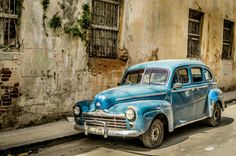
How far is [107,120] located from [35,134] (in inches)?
73.7

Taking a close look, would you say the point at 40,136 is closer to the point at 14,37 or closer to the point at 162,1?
the point at 14,37

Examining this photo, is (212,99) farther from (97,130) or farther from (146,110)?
(97,130)

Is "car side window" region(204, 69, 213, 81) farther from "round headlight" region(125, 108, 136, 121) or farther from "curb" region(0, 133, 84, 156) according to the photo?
"curb" region(0, 133, 84, 156)

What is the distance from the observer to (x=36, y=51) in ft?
30.4

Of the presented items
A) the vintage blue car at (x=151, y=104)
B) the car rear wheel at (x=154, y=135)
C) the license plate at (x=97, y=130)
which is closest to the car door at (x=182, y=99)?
the vintage blue car at (x=151, y=104)

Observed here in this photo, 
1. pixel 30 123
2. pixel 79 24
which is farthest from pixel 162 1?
pixel 30 123

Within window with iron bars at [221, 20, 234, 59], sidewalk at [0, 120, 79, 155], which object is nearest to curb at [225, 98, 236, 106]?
window with iron bars at [221, 20, 234, 59]

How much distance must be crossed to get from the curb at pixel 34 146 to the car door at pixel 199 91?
116 inches

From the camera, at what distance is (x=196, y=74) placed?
9484mm

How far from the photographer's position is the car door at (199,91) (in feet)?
29.7

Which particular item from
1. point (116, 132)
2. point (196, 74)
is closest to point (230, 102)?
point (196, 74)

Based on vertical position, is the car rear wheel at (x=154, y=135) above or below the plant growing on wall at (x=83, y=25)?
below

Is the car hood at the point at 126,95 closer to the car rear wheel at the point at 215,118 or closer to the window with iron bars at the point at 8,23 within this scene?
the car rear wheel at the point at 215,118

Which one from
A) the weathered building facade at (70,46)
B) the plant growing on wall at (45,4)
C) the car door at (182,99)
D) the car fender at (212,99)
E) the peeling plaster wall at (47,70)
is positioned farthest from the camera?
the car fender at (212,99)
